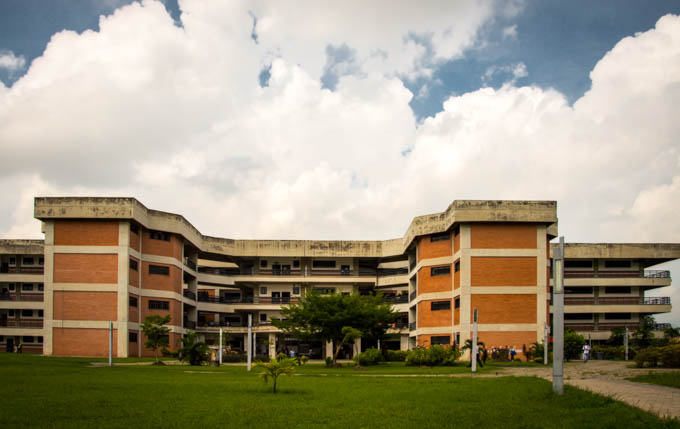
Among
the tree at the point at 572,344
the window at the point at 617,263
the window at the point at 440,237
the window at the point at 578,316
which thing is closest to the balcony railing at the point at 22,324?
the window at the point at 440,237

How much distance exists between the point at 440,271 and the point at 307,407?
122ft

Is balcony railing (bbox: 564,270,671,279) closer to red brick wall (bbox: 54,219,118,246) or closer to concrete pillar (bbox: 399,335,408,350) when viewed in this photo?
concrete pillar (bbox: 399,335,408,350)

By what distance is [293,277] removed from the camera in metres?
63.0

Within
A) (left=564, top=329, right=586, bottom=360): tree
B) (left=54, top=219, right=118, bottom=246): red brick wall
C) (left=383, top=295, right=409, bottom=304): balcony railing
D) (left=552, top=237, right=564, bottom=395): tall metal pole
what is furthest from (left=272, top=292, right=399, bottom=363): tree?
(left=552, top=237, right=564, bottom=395): tall metal pole

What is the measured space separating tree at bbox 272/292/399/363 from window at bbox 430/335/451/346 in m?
8.58

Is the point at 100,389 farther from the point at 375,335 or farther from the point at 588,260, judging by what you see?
the point at 588,260

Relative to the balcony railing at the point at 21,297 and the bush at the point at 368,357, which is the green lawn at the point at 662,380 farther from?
the balcony railing at the point at 21,297

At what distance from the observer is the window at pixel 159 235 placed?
2019 inches

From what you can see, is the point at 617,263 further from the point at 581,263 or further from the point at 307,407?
the point at 307,407

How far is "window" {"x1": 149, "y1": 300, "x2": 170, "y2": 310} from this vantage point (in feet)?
166

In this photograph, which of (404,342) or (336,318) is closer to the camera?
(336,318)

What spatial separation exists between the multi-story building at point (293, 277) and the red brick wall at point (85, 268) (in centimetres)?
7

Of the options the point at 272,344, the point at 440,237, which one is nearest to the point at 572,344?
the point at 440,237

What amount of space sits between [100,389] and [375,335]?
26528 millimetres
